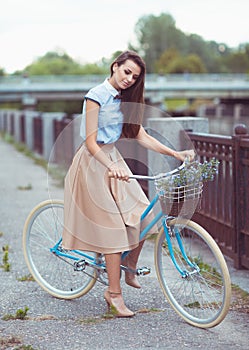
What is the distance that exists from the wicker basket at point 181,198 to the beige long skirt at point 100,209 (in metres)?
0.36

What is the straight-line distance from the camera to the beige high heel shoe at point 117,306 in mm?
4977

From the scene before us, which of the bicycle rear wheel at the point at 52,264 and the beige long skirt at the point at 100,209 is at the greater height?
the beige long skirt at the point at 100,209

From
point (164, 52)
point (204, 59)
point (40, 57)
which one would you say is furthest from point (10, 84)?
point (204, 59)

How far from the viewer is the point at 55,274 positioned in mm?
5980

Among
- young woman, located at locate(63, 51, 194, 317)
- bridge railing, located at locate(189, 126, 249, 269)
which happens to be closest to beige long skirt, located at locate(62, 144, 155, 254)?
young woman, located at locate(63, 51, 194, 317)

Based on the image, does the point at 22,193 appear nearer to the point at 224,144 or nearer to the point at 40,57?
the point at 224,144

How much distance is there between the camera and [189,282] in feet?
15.7

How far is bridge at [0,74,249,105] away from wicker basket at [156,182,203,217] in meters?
73.2

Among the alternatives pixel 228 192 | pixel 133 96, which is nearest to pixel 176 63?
pixel 228 192

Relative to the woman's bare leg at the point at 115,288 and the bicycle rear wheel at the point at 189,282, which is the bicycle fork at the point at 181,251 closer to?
the bicycle rear wheel at the point at 189,282

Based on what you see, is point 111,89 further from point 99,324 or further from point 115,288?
point 99,324

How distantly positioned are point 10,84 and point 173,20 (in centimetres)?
6852

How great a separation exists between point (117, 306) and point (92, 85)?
284 ft

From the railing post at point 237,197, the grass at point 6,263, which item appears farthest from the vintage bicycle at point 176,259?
the railing post at point 237,197
